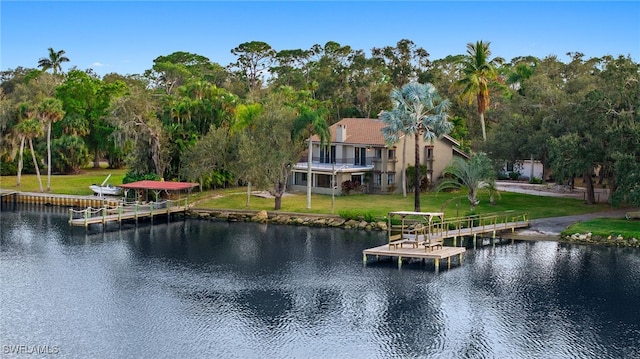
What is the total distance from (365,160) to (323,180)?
16.2 feet

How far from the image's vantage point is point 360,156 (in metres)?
74.1

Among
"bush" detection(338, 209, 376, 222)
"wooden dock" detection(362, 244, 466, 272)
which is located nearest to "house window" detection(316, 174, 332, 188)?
"bush" detection(338, 209, 376, 222)

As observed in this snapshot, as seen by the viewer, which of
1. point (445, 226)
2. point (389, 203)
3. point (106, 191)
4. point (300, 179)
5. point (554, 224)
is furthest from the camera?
point (300, 179)

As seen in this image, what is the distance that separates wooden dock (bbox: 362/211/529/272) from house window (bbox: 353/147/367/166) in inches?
628

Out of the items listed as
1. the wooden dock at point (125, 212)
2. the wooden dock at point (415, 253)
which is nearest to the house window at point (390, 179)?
the wooden dock at point (125, 212)

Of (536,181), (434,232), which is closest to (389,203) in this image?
(434,232)

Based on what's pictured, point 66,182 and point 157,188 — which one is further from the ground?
point 66,182

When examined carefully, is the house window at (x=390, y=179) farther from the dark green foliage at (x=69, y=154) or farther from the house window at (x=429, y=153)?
the dark green foliage at (x=69, y=154)

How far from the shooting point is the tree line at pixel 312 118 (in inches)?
2320

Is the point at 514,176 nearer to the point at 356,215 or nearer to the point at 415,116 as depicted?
the point at 415,116

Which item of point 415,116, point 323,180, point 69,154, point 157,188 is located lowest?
point 157,188

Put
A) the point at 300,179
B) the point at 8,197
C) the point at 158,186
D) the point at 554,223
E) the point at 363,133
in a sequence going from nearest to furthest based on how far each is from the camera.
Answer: the point at 554,223, the point at 158,186, the point at 363,133, the point at 300,179, the point at 8,197

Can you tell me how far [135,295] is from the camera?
1519 inches

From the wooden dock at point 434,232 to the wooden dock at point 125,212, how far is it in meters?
21.9
